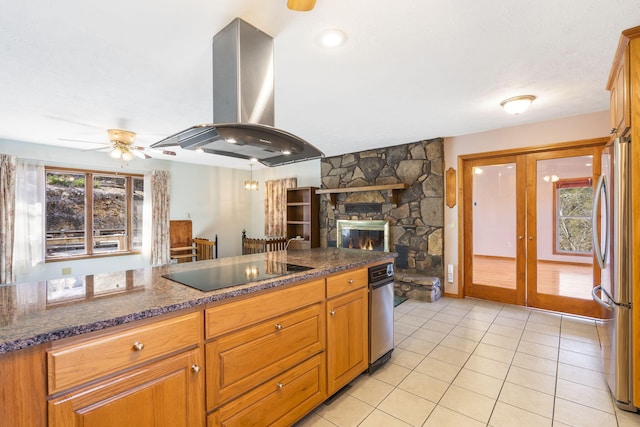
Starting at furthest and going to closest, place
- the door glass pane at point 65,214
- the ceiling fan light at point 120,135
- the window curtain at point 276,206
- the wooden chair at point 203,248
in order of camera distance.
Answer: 1. the window curtain at point 276,206
2. the wooden chair at point 203,248
3. the door glass pane at point 65,214
4. the ceiling fan light at point 120,135

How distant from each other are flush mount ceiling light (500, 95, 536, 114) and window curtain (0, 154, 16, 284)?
6546 mm

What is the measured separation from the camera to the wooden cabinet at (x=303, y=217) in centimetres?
590

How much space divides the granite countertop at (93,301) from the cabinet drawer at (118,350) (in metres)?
0.06

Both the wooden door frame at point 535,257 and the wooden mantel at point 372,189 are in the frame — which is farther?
the wooden mantel at point 372,189

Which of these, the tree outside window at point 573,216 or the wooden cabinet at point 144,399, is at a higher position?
the tree outside window at point 573,216

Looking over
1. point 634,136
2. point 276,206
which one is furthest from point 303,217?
point 634,136

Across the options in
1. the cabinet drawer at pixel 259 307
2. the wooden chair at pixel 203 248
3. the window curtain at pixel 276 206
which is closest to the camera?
the cabinet drawer at pixel 259 307

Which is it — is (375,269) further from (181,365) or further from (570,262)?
(570,262)

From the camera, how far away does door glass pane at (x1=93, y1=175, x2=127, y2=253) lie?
5.16 m

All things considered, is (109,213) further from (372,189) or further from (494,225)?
(494,225)

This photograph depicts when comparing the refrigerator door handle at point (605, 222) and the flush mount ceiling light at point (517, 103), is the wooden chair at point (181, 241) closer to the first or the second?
the flush mount ceiling light at point (517, 103)

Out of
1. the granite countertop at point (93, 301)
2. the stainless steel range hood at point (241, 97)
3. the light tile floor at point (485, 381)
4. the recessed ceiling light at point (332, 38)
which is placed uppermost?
the recessed ceiling light at point (332, 38)

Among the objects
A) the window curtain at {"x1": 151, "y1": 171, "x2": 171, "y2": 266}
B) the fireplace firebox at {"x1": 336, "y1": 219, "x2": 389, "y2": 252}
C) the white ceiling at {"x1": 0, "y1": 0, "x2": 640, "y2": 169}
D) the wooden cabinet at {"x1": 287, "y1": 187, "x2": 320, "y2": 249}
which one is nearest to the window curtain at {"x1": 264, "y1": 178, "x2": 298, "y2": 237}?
the wooden cabinet at {"x1": 287, "y1": 187, "x2": 320, "y2": 249}

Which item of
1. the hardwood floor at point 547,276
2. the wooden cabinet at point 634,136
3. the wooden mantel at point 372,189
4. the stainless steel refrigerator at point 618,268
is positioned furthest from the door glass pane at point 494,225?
the wooden cabinet at point 634,136
